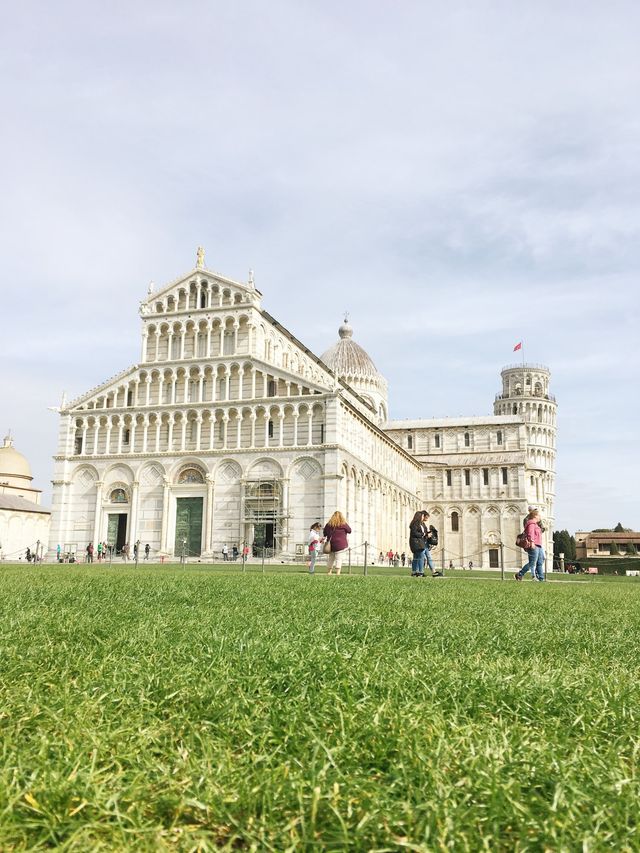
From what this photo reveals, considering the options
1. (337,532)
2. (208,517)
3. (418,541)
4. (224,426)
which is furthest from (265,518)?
(418,541)

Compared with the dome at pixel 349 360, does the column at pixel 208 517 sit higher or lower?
lower

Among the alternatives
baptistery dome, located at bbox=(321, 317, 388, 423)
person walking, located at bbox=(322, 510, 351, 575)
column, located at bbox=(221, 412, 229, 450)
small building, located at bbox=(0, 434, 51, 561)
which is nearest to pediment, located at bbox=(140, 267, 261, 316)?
column, located at bbox=(221, 412, 229, 450)

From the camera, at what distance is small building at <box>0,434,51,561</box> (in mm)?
62125

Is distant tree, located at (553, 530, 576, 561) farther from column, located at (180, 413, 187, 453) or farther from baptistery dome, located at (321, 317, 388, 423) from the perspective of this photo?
column, located at (180, 413, 187, 453)

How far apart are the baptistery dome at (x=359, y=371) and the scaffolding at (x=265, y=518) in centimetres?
3042

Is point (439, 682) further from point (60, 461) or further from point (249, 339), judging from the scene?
point (60, 461)

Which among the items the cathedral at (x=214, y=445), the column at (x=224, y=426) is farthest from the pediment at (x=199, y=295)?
the column at (x=224, y=426)

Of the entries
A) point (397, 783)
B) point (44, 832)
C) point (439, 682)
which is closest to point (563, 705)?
point (439, 682)

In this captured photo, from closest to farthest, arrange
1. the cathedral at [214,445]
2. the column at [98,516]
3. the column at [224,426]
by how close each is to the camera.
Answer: the cathedral at [214,445], the column at [224,426], the column at [98,516]

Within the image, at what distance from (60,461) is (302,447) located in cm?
1876

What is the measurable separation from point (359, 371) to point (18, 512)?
3760 cm

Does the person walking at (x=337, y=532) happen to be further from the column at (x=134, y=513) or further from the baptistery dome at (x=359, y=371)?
the baptistery dome at (x=359, y=371)

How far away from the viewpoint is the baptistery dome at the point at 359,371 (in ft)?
249

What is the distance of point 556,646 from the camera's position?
4.97m
